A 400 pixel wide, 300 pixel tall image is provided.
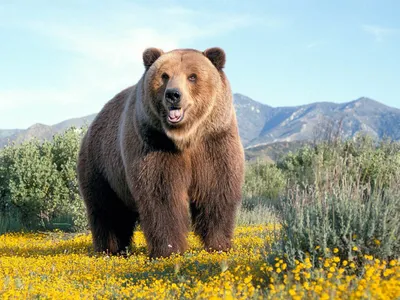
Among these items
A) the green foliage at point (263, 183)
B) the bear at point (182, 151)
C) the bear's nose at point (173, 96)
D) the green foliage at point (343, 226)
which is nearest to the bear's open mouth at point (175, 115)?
the bear at point (182, 151)

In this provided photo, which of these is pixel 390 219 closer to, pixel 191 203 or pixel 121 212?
pixel 191 203

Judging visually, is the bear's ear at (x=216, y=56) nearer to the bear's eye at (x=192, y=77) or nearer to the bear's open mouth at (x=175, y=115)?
the bear's eye at (x=192, y=77)

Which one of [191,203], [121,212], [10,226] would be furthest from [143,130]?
[10,226]

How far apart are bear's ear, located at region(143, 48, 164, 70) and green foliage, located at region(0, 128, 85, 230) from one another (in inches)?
425

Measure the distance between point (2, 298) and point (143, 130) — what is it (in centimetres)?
288

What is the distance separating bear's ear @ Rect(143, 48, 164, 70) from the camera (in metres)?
7.64

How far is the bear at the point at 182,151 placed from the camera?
7246mm

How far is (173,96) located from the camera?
22.8 ft

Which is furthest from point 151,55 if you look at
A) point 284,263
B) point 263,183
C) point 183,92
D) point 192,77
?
point 263,183

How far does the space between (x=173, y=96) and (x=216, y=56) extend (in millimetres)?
1049

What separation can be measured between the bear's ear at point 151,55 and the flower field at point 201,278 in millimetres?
2634

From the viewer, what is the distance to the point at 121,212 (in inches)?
384

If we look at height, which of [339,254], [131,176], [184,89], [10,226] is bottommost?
[10,226]

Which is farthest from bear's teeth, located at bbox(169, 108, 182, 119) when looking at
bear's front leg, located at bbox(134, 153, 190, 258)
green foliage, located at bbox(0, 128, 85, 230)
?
green foliage, located at bbox(0, 128, 85, 230)
